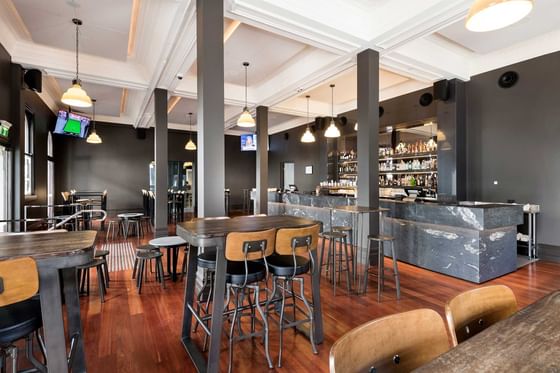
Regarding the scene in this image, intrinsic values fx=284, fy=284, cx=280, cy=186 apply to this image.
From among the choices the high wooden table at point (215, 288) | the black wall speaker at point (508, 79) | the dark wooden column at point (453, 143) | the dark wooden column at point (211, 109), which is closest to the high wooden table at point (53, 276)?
the high wooden table at point (215, 288)

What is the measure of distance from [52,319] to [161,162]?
5233mm

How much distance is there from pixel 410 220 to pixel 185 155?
9932 millimetres

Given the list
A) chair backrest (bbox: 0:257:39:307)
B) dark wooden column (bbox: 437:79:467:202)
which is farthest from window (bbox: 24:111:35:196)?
dark wooden column (bbox: 437:79:467:202)

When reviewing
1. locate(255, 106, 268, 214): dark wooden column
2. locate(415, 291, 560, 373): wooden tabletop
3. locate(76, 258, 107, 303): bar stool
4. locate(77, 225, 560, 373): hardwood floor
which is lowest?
locate(77, 225, 560, 373): hardwood floor

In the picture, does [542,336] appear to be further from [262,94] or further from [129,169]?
[129,169]

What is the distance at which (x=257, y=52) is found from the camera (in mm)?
5516

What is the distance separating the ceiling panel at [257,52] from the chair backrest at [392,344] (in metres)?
4.76

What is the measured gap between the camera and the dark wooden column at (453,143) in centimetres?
580

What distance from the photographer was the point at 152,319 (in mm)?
2783

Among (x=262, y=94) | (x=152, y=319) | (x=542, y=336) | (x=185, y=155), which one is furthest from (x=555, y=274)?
(x=185, y=155)

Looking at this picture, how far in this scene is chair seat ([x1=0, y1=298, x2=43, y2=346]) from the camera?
1323 millimetres

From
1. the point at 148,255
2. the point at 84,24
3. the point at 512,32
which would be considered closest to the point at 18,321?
the point at 148,255

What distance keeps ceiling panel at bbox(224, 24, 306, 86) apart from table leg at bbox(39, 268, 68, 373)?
14.3 feet

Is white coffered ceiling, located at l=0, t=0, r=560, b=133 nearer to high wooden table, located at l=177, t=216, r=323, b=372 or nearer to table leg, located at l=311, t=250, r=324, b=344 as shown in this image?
high wooden table, located at l=177, t=216, r=323, b=372
